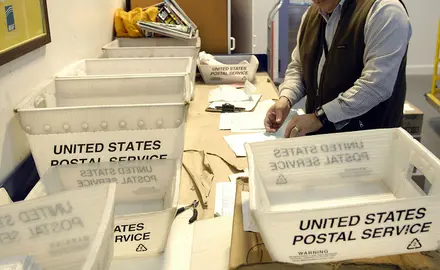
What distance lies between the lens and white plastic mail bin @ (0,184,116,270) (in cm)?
71

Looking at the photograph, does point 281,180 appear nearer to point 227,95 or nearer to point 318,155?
point 318,155

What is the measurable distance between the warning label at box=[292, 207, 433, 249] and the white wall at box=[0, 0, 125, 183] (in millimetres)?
751

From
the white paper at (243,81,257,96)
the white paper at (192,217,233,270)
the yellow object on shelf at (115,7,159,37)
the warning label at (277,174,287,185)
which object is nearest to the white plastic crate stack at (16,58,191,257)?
the white paper at (192,217,233,270)

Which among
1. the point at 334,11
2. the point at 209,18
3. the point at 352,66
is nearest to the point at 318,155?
the point at 352,66

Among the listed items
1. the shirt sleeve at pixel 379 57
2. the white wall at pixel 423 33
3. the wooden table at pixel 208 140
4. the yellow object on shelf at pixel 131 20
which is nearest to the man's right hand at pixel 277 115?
the wooden table at pixel 208 140

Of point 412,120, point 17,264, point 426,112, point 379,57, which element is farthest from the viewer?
point 426,112

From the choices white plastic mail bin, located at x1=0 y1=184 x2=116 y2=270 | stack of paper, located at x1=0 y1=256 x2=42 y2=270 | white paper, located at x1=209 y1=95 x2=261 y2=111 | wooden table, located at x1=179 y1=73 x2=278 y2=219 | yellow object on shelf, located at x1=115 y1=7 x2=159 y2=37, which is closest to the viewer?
stack of paper, located at x1=0 y1=256 x2=42 y2=270

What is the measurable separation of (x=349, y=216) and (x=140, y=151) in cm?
57

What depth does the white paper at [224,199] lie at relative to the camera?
111cm

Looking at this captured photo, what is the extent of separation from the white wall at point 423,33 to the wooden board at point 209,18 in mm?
3457

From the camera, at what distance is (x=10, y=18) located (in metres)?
1.13

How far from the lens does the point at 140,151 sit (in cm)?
112

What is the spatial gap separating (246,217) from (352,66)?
74 centimetres

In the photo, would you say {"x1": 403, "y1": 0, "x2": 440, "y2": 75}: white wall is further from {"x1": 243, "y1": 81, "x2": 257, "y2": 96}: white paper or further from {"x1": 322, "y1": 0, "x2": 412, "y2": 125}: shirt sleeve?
{"x1": 322, "y1": 0, "x2": 412, "y2": 125}: shirt sleeve
